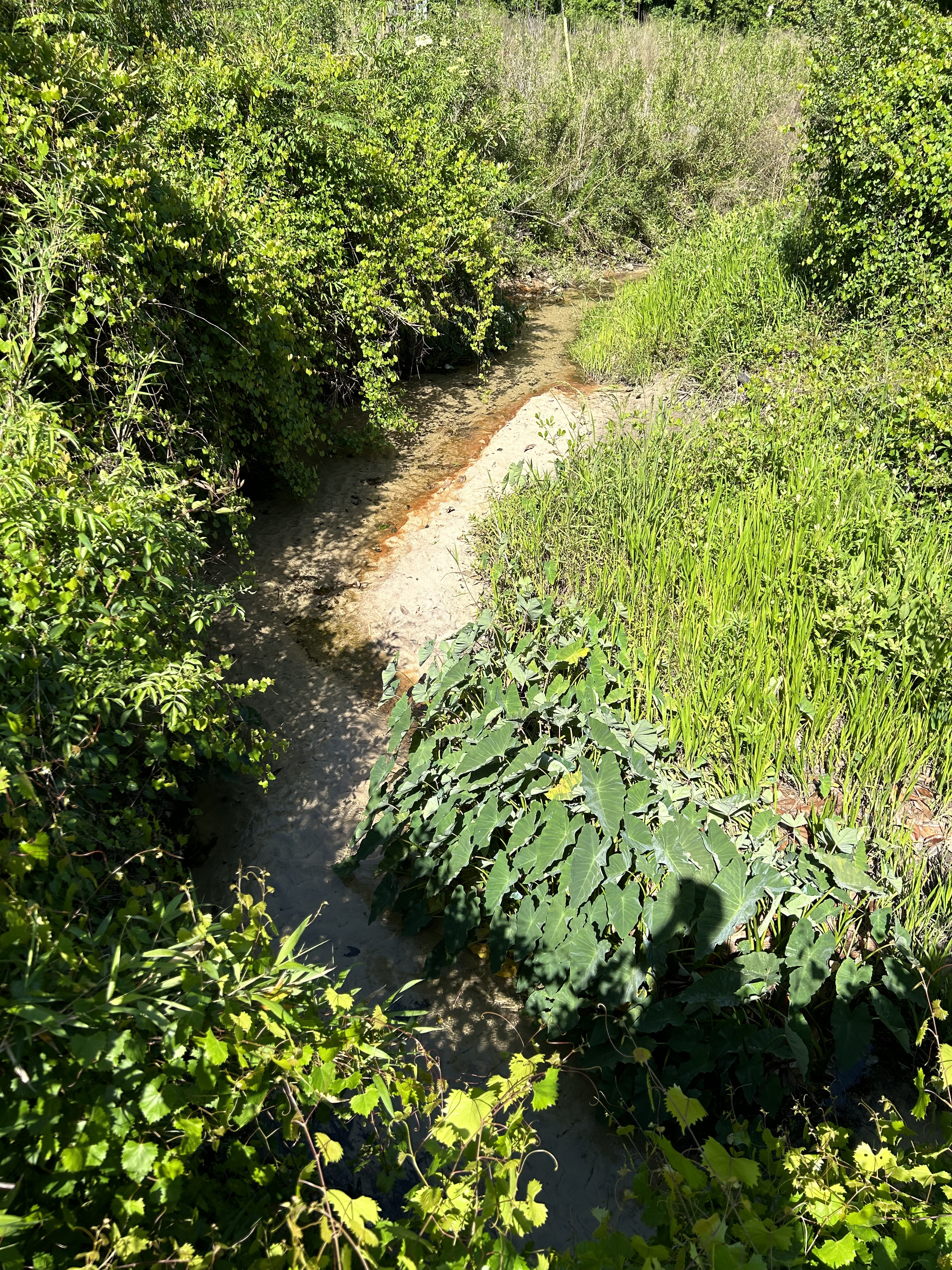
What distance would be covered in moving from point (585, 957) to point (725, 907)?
0.45 metres

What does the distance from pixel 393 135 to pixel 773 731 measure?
6.08 m

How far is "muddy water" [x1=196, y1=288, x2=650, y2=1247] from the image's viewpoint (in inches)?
104

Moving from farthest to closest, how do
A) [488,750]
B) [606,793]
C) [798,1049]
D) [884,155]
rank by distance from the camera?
A: [884,155] < [488,750] < [606,793] < [798,1049]

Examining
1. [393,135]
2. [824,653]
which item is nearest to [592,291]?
[393,135]

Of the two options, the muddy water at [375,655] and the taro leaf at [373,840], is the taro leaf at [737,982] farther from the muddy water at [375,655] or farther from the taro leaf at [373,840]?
the taro leaf at [373,840]

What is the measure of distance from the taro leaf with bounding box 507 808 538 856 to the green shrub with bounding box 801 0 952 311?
190 inches

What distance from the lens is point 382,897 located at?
299 cm

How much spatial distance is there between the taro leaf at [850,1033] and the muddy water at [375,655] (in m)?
0.73

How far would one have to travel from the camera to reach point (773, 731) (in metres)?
3.01

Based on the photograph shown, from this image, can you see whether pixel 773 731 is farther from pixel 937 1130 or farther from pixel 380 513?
pixel 380 513

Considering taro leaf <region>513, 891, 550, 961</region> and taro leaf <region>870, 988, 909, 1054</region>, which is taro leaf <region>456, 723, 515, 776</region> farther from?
taro leaf <region>870, 988, 909, 1054</region>

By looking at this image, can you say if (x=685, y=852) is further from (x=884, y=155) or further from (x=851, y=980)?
(x=884, y=155)

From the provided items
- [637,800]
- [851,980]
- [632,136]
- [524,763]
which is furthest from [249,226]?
[632,136]

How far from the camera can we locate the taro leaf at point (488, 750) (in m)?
2.85
